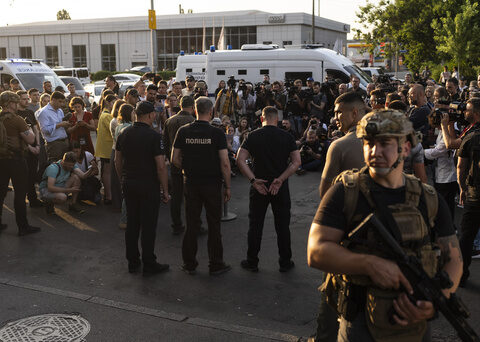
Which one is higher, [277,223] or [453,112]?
[453,112]

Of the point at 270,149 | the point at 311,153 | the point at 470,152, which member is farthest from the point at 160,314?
the point at 311,153

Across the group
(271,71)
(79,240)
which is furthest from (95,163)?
(271,71)

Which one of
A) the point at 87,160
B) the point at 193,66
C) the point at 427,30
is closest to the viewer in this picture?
the point at 87,160

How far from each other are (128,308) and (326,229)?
301 cm

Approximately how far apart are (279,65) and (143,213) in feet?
38.3

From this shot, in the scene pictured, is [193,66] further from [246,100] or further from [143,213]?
[143,213]

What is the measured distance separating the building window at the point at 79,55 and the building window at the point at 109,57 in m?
2.50

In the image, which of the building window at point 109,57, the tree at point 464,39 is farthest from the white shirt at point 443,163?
the building window at point 109,57

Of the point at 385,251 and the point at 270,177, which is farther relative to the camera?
the point at 270,177

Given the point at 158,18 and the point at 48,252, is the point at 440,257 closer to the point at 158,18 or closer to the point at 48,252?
the point at 48,252

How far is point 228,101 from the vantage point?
47.9 feet

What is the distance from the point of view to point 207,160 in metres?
5.90

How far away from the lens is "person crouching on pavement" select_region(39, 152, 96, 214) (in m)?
8.47

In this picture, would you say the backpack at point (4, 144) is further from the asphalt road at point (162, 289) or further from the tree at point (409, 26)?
the tree at point (409, 26)
